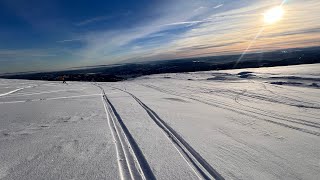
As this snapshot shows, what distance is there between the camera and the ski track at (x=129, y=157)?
375 cm

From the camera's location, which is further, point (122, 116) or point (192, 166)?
point (122, 116)

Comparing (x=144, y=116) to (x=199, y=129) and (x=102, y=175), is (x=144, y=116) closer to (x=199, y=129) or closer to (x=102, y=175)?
(x=199, y=129)

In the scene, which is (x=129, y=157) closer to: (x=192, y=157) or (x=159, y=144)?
(x=159, y=144)

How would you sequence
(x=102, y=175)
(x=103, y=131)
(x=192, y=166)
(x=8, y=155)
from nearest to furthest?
1. (x=102, y=175)
2. (x=192, y=166)
3. (x=8, y=155)
4. (x=103, y=131)

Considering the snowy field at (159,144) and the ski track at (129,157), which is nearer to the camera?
the ski track at (129,157)

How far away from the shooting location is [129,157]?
4.43m

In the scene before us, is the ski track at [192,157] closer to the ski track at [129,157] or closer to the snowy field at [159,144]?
the snowy field at [159,144]

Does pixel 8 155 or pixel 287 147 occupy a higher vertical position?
pixel 8 155

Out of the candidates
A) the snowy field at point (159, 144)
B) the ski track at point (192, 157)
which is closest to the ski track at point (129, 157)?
the snowy field at point (159, 144)

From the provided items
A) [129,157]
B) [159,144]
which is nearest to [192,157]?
[159,144]

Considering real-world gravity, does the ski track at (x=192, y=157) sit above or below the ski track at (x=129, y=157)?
below

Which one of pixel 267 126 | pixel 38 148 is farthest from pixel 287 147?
pixel 38 148

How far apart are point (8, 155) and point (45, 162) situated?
945 mm

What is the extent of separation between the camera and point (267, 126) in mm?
6691
